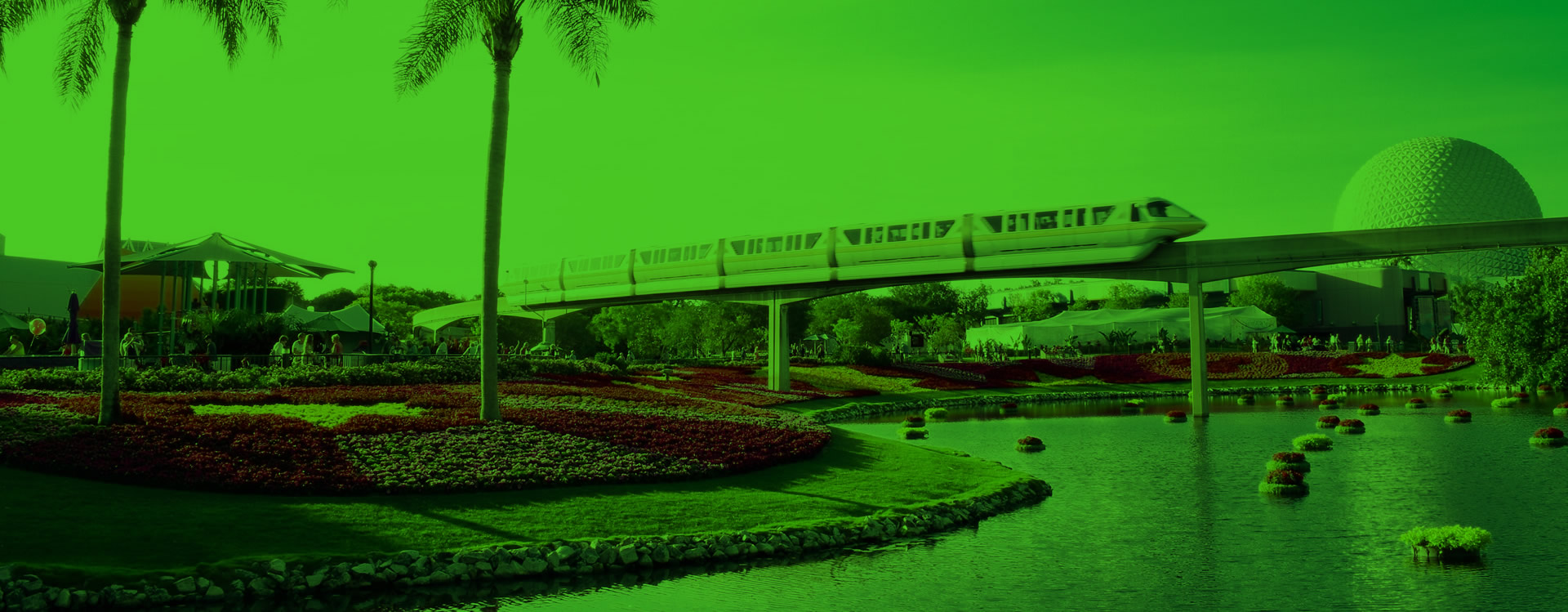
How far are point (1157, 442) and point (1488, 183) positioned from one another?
127516 millimetres

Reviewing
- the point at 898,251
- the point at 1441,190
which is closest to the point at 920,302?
the point at 1441,190

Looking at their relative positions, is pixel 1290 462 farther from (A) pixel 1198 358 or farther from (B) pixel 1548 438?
(A) pixel 1198 358

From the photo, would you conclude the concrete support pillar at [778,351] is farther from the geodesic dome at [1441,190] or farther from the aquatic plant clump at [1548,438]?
the geodesic dome at [1441,190]

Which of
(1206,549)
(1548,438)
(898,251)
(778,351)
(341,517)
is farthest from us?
(778,351)

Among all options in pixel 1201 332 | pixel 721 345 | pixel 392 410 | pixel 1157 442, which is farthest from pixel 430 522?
pixel 721 345

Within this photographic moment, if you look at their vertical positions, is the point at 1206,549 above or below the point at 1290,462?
below

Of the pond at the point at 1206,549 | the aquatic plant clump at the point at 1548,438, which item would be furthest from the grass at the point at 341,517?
the aquatic plant clump at the point at 1548,438

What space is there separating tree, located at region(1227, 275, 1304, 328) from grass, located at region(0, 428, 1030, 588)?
116 meters

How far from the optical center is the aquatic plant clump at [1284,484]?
24.8m

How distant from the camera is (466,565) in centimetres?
1720

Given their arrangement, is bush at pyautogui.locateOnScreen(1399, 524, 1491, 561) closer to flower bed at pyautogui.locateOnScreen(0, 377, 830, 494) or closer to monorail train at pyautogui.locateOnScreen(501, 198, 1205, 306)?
flower bed at pyautogui.locateOnScreen(0, 377, 830, 494)

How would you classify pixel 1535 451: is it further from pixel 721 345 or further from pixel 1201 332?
pixel 721 345

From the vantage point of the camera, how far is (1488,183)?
137875 mm

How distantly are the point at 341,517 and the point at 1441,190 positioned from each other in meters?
149
